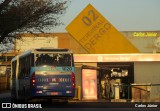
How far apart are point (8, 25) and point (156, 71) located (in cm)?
1634

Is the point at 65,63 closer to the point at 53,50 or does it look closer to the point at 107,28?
the point at 53,50

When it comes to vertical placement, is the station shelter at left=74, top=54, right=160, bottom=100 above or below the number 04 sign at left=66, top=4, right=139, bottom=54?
below

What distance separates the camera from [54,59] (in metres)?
27.6

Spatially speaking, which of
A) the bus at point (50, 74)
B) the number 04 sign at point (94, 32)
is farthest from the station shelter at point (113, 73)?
the bus at point (50, 74)

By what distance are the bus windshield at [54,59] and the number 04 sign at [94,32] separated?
31.1 ft

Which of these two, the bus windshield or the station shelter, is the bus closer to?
the bus windshield

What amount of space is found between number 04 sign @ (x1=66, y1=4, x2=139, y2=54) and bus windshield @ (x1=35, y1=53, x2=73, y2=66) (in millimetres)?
9480

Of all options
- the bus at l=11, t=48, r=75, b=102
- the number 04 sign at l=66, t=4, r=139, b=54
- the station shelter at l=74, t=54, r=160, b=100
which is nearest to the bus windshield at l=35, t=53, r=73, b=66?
the bus at l=11, t=48, r=75, b=102

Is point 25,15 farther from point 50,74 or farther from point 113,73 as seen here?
point 113,73

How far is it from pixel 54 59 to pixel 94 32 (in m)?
10.1

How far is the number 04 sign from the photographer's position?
1464 inches

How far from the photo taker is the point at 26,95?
28.8 metres

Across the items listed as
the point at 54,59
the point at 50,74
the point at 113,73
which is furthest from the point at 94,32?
the point at 50,74

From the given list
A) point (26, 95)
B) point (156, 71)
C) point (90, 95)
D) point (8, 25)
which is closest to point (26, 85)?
point (26, 95)
